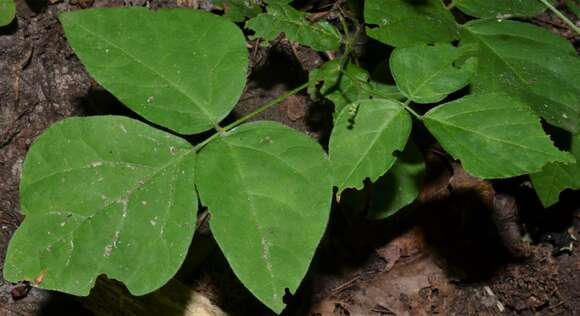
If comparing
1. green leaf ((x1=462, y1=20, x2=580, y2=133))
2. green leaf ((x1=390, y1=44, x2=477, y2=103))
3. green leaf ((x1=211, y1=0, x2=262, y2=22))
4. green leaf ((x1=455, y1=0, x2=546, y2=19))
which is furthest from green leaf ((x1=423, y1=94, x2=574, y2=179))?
green leaf ((x1=211, y1=0, x2=262, y2=22))

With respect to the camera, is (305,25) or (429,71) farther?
(305,25)

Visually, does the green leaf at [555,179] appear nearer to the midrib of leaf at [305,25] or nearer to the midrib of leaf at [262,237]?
the midrib of leaf at [305,25]

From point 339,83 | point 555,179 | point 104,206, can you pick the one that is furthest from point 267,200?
point 555,179

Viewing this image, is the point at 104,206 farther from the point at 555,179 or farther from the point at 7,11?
the point at 555,179

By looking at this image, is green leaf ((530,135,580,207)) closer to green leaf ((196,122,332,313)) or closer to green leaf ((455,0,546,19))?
green leaf ((455,0,546,19))

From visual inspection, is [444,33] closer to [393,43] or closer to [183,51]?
[393,43]

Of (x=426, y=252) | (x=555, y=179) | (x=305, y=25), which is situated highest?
(x=305, y=25)
